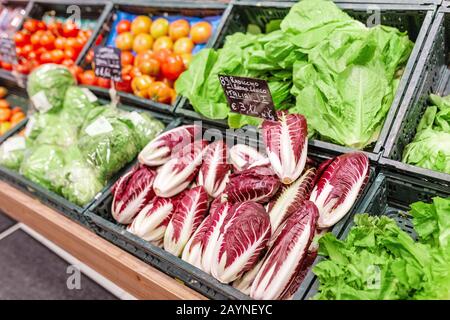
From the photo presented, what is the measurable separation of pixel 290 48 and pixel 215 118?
1.66ft

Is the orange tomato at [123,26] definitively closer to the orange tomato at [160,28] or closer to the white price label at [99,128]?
the orange tomato at [160,28]

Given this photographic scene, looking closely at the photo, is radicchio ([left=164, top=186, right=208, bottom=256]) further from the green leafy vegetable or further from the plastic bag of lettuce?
the green leafy vegetable

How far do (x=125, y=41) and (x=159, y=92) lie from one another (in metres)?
0.84

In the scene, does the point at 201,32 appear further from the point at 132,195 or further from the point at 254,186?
the point at 254,186

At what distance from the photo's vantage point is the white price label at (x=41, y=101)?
2.81m

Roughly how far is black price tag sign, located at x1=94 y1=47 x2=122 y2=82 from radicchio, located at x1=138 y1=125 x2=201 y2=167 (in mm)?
686

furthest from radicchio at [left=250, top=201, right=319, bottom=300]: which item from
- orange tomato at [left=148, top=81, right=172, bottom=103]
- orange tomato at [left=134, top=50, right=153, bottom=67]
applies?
orange tomato at [left=134, top=50, right=153, bottom=67]

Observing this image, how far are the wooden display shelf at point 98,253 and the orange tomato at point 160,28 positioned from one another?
147 cm

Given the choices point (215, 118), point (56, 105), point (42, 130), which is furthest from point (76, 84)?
point (215, 118)

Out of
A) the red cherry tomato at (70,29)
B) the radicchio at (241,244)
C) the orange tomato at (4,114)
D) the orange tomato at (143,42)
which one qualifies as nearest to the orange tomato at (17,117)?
the orange tomato at (4,114)

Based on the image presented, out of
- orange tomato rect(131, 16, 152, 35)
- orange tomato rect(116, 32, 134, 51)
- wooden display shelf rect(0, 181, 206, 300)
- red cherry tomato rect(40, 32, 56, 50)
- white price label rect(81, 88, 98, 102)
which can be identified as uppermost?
orange tomato rect(131, 16, 152, 35)

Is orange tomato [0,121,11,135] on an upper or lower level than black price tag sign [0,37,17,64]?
lower

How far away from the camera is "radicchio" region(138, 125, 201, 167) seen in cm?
199
